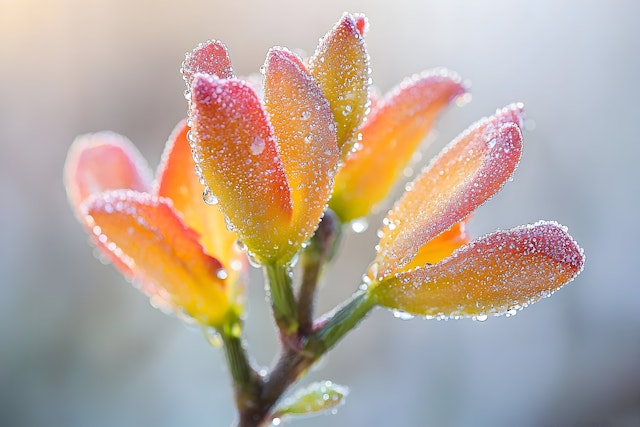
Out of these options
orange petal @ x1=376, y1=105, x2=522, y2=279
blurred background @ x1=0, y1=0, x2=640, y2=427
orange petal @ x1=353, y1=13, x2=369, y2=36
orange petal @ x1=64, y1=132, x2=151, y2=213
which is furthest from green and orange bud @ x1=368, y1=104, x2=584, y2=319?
blurred background @ x1=0, y1=0, x2=640, y2=427

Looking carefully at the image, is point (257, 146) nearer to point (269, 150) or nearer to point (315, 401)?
point (269, 150)

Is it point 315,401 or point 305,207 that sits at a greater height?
point 305,207

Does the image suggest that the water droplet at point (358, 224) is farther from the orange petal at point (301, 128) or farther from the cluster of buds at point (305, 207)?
the orange petal at point (301, 128)

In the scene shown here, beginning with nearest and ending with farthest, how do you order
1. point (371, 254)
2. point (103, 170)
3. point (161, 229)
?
point (161, 229), point (103, 170), point (371, 254)

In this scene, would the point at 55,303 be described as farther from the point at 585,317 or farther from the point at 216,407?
the point at 585,317

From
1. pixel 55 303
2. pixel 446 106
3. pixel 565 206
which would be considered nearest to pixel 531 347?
pixel 565 206

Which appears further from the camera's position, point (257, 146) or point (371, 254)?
point (371, 254)

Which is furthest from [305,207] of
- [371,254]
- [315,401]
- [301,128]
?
[371,254]
